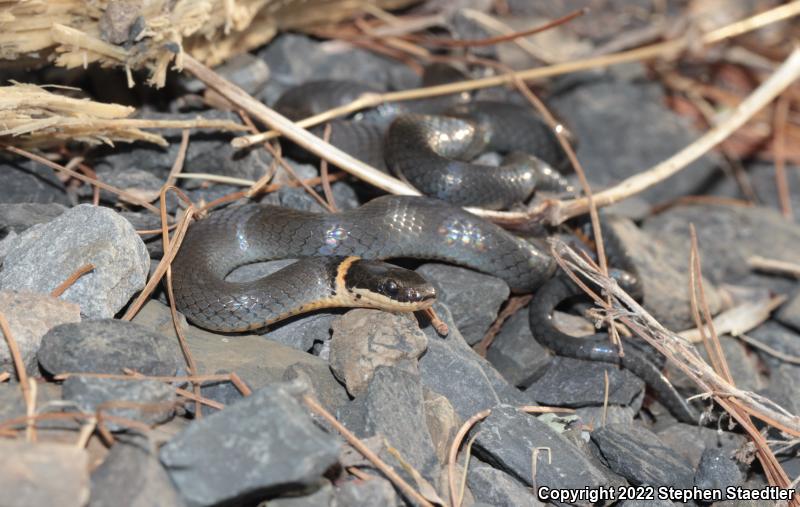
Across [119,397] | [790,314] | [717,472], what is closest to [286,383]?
[119,397]

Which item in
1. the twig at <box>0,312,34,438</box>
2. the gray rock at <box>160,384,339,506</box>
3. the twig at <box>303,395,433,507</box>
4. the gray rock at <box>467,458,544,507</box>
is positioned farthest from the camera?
the gray rock at <box>467,458,544,507</box>

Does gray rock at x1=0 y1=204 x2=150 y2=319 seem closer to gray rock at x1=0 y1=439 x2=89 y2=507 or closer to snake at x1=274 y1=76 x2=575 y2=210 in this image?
gray rock at x1=0 y1=439 x2=89 y2=507

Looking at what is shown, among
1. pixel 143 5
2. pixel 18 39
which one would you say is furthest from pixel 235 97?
pixel 18 39

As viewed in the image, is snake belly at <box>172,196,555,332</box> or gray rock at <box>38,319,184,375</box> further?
snake belly at <box>172,196,555,332</box>

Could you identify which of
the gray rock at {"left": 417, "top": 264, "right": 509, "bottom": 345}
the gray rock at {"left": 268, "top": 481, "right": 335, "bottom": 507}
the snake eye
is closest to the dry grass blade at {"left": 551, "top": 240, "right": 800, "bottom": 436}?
the gray rock at {"left": 417, "top": 264, "right": 509, "bottom": 345}

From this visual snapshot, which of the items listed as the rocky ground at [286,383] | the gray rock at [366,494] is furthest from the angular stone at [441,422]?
the gray rock at [366,494]

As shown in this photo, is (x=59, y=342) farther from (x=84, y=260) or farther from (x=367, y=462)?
(x=367, y=462)

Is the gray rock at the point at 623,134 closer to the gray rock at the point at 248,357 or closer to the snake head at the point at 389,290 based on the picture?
the snake head at the point at 389,290
